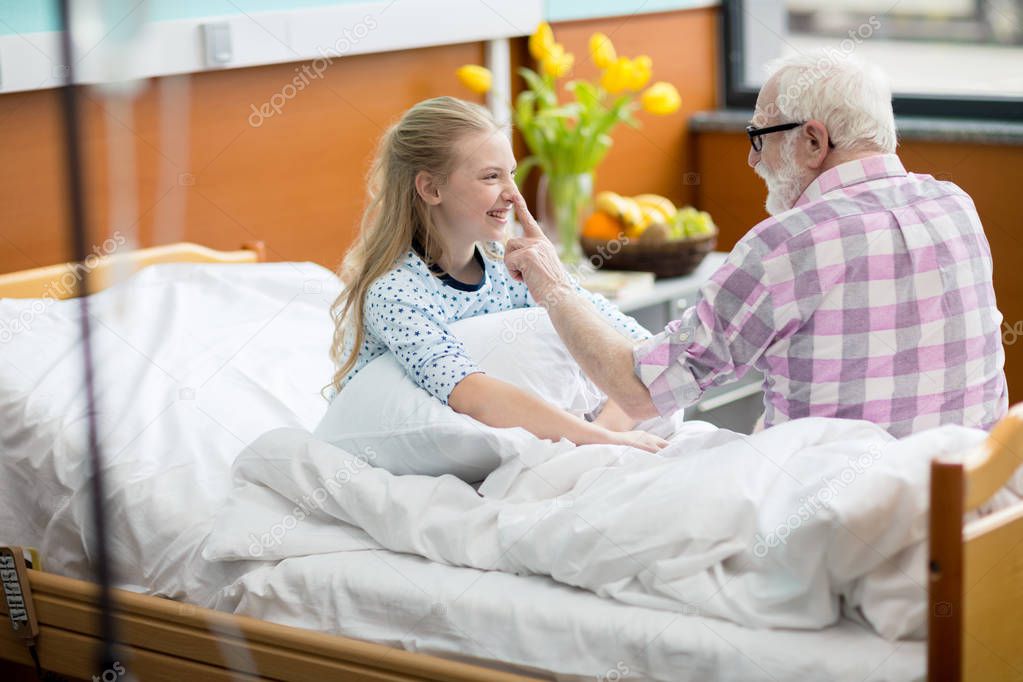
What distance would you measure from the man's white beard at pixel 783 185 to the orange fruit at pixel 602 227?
4.44 ft

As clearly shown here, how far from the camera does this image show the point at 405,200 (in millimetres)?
1887

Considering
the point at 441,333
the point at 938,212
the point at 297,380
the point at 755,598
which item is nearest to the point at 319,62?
the point at 297,380

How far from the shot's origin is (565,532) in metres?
1.47

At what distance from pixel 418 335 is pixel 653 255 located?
1.35m

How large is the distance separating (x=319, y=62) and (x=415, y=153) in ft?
3.02

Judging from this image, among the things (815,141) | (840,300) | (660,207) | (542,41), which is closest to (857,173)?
(815,141)

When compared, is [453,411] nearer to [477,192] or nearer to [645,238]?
[477,192]

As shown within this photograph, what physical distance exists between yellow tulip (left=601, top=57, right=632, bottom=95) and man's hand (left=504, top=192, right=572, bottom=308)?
1.35 m

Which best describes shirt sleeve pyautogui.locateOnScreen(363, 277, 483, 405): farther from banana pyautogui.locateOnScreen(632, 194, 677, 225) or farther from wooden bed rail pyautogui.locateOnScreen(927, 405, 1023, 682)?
banana pyautogui.locateOnScreen(632, 194, 677, 225)

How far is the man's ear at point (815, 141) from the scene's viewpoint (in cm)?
164

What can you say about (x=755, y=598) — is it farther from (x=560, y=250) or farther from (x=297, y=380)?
(x=560, y=250)

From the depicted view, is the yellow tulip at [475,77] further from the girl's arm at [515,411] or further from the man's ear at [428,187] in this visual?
the girl's arm at [515,411]

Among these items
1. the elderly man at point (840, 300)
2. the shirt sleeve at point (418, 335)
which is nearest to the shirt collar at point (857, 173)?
the elderly man at point (840, 300)

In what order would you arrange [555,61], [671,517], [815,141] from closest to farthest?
[671,517] < [815,141] < [555,61]
